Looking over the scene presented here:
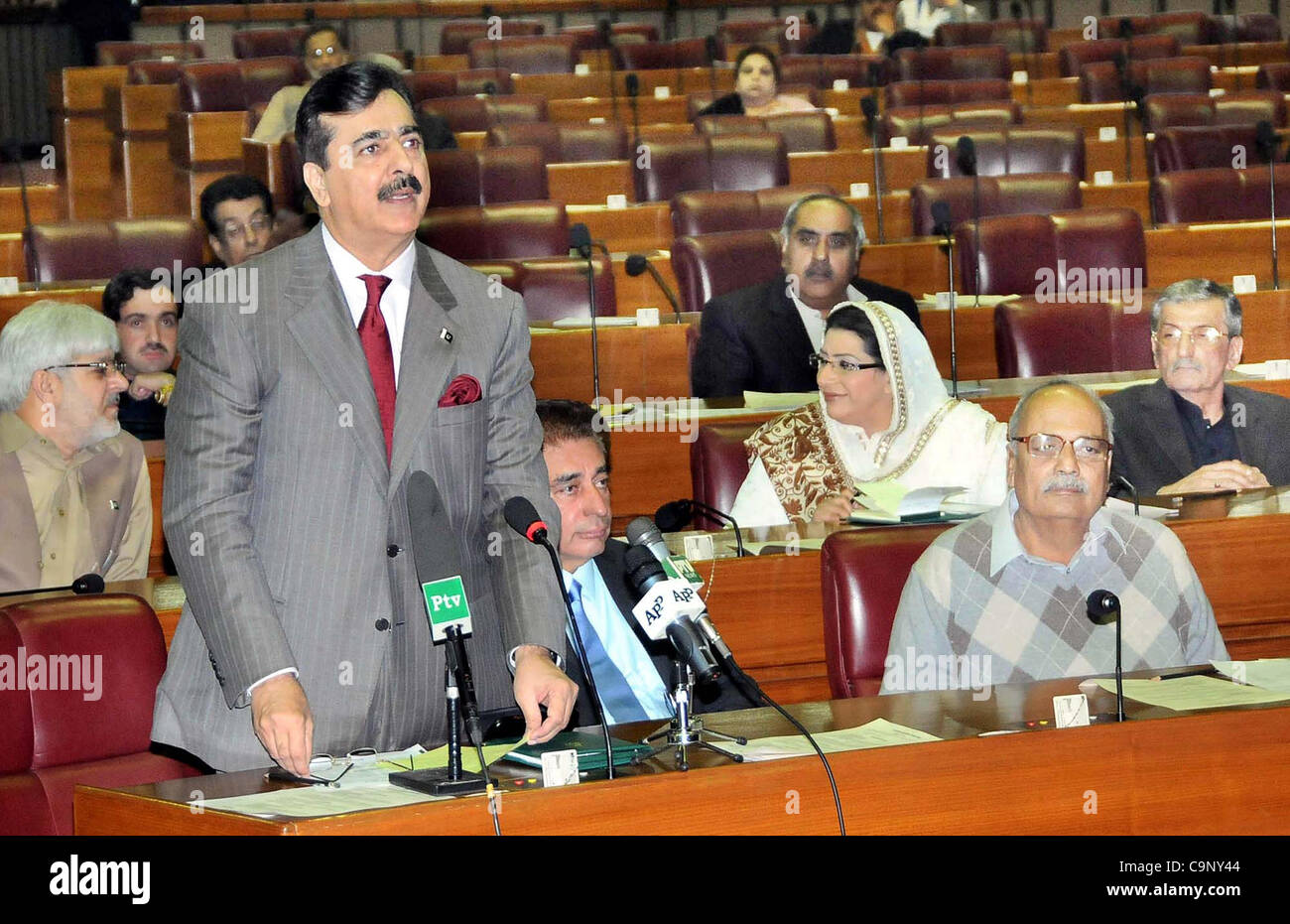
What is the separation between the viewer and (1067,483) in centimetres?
265

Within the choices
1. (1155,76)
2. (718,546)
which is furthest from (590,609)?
(1155,76)

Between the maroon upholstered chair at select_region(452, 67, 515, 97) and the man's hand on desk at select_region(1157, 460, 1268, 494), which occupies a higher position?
the maroon upholstered chair at select_region(452, 67, 515, 97)

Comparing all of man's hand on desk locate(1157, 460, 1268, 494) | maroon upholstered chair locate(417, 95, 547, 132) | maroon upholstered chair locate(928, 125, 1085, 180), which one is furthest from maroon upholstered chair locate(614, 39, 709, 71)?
man's hand on desk locate(1157, 460, 1268, 494)

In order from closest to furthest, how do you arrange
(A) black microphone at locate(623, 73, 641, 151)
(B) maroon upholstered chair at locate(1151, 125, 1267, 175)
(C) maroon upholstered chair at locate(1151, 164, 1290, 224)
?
(C) maroon upholstered chair at locate(1151, 164, 1290, 224) → (B) maroon upholstered chair at locate(1151, 125, 1267, 175) → (A) black microphone at locate(623, 73, 641, 151)

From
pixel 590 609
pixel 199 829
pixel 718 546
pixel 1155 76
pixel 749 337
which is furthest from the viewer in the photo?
pixel 1155 76

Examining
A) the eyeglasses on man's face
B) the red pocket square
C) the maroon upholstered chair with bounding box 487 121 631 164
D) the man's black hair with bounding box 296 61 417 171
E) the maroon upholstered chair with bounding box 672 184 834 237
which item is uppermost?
the maroon upholstered chair with bounding box 487 121 631 164

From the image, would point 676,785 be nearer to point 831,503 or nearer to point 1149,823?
point 1149,823

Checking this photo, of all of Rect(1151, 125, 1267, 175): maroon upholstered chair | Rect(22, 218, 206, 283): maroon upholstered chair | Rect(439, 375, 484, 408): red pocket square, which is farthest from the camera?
Rect(1151, 125, 1267, 175): maroon upholstered chair

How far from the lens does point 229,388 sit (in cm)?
189

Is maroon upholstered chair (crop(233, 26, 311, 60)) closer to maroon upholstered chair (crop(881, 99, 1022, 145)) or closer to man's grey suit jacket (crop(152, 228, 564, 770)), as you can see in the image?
maroon upholstered chair (crop(881, 99, 1022, 145))

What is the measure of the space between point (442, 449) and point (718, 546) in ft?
4.57

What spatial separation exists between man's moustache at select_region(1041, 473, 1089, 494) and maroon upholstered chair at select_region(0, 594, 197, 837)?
4.34 feet

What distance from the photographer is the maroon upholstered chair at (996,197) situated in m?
6.43

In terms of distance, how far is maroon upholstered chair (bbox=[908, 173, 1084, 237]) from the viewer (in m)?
6.43
